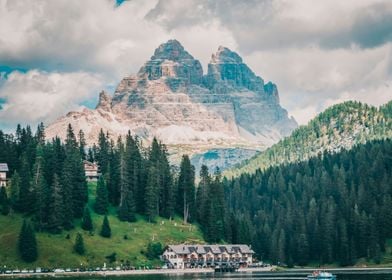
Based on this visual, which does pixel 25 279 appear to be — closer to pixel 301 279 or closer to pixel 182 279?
pixel 182 279

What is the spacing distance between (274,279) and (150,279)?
31637 millimetres

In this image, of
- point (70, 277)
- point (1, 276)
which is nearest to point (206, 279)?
point (70, 277)

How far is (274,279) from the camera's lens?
188 meters

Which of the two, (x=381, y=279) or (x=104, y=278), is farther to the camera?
(x=104, y=278)

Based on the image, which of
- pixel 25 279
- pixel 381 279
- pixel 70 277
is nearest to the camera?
pixel 381 279

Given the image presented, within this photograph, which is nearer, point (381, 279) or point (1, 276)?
point (381, 279)

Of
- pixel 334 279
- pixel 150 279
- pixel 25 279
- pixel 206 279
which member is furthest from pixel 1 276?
pixel 334 279

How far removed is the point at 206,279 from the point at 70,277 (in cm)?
3683

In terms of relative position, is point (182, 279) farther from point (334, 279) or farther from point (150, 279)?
point (334, 279)

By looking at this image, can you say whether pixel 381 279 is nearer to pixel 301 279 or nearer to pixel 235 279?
pixel 301 279

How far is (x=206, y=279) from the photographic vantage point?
18988 centimetres

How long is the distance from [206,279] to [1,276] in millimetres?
54510

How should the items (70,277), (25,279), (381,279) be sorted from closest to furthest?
(381,279) → (25,279) → (70,277)

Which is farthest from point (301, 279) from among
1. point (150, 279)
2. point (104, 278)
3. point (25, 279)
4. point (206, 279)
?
point (25, 279)
